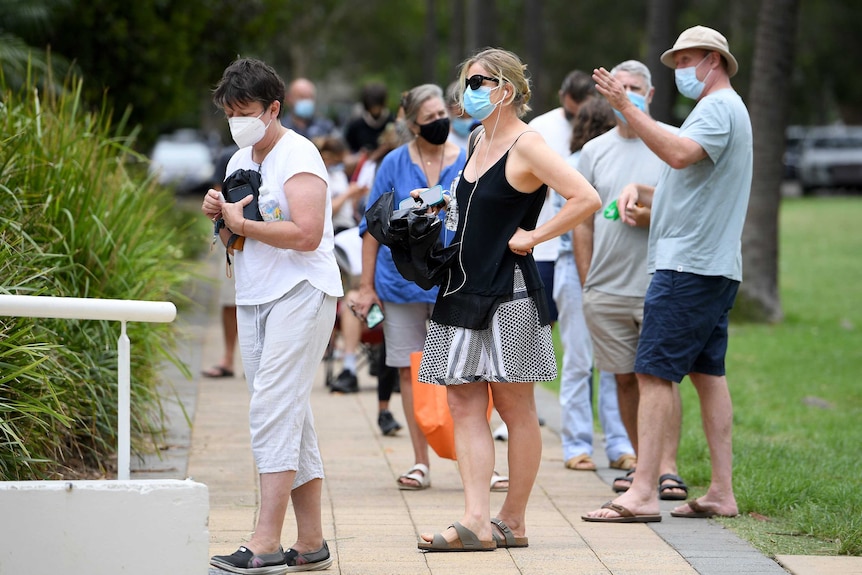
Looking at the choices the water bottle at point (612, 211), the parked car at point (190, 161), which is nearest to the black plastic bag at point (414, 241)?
the water bottle at point (612, 211)

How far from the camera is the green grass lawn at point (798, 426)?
17.6 ft

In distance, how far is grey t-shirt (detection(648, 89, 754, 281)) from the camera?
17.7ft

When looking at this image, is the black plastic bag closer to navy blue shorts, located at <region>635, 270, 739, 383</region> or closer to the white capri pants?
the white capri pants

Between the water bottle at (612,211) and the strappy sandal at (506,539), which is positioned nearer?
the strappy sandal at (506,539)

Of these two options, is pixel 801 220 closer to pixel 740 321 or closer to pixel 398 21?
pixel 740 321

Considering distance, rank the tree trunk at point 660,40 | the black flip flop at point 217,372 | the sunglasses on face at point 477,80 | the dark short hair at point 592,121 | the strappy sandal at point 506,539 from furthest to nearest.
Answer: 1. the tree trunk at point 660,40
2. the black flip flop at point 217,372
3. the dark short hair at point 592,121
4. the strappy sandal at point 506,539
5. the sunglasses on face at point 477,80

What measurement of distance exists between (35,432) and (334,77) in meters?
69.6

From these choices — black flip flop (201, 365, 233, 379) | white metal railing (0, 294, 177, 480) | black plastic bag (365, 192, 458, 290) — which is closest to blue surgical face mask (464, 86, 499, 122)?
black plastic bag (365, 192, 458, 290)

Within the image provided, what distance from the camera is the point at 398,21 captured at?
57.6 meters

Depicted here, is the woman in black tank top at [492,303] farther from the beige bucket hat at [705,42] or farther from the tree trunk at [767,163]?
the tree trunk at [767,163]

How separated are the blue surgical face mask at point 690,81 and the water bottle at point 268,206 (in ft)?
7.06

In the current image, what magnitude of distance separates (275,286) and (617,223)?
2.39 meters

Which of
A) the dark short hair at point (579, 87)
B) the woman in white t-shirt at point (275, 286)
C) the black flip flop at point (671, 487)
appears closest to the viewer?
the woman in white t-shirt at point (275, 286)

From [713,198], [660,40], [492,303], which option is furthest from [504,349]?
[660,40]
